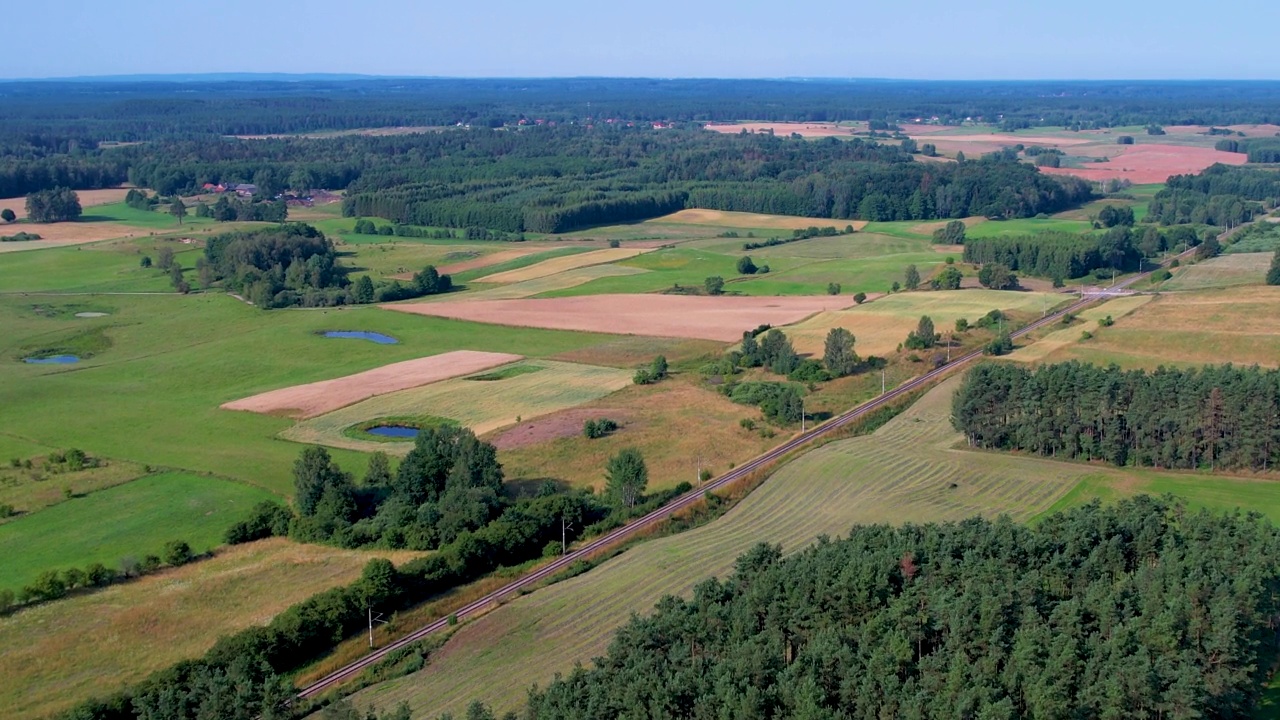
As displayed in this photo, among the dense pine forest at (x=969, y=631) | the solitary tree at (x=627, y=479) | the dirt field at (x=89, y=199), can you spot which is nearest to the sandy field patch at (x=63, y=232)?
the dirt field at (x=89, y=199)

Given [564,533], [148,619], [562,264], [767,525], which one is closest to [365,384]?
[564,533]

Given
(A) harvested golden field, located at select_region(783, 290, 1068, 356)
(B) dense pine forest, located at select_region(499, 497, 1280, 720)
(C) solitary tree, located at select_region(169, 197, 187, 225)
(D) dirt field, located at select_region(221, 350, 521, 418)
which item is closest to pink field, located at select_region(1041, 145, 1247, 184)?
(A) harvested golden field, located at select_region(783, 290, 1068, 356)

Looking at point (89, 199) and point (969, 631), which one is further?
point (89, 199)

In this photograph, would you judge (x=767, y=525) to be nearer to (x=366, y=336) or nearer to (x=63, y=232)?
(x=366, y=336)

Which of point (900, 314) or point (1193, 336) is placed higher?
point (1193, 336)

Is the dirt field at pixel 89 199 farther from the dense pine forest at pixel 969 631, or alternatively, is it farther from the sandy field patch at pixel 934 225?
the dense pine forest at pixel 969 631

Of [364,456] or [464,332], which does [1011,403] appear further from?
[464,332]

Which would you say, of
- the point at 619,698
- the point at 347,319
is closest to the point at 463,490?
the point at 619,698

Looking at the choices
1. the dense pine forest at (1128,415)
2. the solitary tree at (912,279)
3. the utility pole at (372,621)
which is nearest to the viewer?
the utility pole at (372,621)
